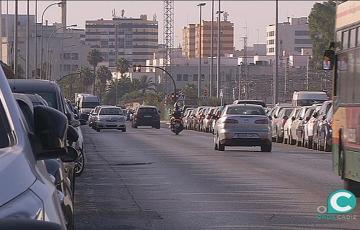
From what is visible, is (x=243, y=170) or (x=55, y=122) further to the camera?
(x=243, y=170)

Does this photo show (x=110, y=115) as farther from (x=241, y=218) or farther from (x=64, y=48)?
(x=64, y=48)

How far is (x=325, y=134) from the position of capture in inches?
1239

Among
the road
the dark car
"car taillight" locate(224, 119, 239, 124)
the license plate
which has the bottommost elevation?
the dark car

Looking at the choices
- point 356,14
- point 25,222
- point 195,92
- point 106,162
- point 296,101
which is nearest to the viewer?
point 25,222

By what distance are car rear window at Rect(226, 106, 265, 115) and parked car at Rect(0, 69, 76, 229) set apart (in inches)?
1008

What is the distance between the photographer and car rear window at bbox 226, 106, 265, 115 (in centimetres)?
3100

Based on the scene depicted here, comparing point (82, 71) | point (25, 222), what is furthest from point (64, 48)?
point (25, 222)

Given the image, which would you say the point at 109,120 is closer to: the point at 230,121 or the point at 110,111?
the point at 110,111

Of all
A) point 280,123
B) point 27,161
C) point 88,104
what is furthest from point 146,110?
point 27,161

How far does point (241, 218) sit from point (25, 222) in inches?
354

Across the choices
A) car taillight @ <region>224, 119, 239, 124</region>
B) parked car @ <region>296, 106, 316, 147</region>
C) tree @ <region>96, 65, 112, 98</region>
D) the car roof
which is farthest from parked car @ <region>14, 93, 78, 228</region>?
tree @ <region>96, 65, 112, 98</region>

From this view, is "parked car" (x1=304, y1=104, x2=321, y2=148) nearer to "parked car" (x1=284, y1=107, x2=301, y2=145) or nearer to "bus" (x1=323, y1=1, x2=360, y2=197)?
"parked car" (x1=284, y1=107, x2=301, y2=145)

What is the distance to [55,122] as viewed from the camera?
207 inches

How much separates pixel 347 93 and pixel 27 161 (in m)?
11.1
